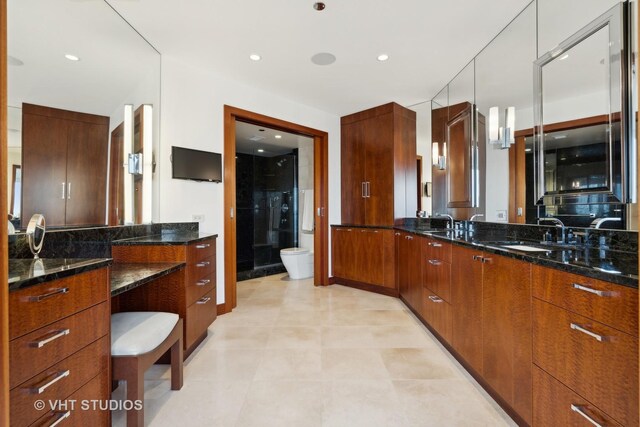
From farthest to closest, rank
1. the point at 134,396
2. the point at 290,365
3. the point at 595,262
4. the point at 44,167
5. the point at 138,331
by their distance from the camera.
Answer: the point at 290,365 → the point at 44,167 → the point at 138,331 → the point at 134,396 → the point at 595,262

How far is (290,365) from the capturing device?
6.39 feet

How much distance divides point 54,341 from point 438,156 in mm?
3535

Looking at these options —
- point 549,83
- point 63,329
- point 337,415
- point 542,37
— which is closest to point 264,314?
point 337,415

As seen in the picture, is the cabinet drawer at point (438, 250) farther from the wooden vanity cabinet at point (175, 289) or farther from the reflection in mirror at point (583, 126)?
the wooden vanity cabinet at point (175, 289)

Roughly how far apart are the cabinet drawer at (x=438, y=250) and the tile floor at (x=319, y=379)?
712 millimetres

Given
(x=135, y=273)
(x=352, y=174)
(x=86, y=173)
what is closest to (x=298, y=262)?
(x=352, y=174)

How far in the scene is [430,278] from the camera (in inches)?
95.5

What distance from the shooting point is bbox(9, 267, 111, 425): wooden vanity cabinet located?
880 millimetres

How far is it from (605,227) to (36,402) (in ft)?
8.64

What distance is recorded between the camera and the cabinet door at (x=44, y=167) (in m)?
1.46

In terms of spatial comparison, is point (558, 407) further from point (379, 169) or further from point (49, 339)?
point (379, 169)

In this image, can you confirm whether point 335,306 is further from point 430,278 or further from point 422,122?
point 422,122

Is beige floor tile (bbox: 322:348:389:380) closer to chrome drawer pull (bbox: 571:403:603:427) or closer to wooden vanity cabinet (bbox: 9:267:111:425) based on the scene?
chrome drawer pull (bbox: 571:403:603:427)

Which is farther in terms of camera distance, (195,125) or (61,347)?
(195,125)
